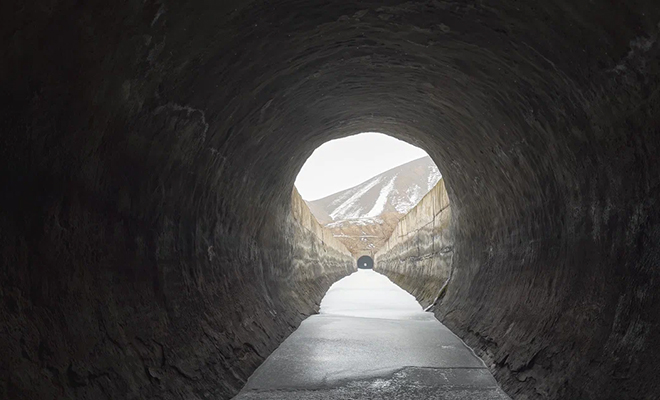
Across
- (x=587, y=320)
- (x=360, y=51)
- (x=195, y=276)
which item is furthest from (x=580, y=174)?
(x=195, y=276)

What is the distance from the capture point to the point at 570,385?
3.00 meters

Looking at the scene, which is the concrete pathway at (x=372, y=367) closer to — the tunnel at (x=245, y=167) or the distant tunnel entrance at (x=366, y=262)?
the tunnel at (x=245, y=167)

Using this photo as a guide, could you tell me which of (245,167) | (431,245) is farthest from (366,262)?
(245,167)

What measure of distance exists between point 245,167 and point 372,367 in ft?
8.00

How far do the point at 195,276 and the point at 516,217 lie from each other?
3240mm

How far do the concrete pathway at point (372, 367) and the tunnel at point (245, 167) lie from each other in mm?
211

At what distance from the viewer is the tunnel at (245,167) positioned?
209 cm

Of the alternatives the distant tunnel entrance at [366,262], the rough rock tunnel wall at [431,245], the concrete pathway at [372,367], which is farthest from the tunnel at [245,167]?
the distant tunnel entrance at [366,262]

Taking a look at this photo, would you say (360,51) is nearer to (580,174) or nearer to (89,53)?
(580,174)

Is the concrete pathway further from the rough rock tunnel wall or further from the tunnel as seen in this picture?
the rough rock tunnel wall

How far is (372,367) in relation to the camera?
4.37 metres

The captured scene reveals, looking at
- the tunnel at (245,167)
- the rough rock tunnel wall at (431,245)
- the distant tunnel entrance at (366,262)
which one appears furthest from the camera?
the distant tunnel entrance at (366,262)

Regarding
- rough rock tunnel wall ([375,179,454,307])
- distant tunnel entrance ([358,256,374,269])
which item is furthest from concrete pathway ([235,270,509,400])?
distant tunnel entrance ([358,256,374,269])

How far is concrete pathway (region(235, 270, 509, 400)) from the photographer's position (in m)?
3.65
